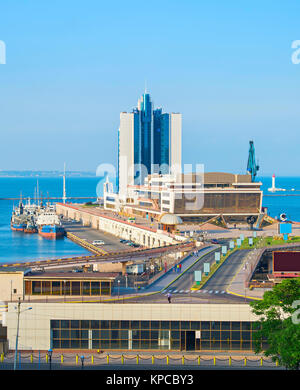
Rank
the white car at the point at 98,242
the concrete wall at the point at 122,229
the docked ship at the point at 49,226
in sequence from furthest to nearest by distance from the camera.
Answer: the docked ship at the point at 49,226 → the white car at the point at 98,242 → the concrete wall at the point at 122,229

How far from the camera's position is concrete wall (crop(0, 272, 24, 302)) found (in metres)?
43.3

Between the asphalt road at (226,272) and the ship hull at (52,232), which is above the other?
the asphalt road at (226,272)

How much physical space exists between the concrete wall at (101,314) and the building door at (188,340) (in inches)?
33.5

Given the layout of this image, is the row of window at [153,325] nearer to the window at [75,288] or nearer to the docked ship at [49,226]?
the window at [75,288]

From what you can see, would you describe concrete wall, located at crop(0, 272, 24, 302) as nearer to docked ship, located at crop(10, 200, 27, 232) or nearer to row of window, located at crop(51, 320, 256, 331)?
row of window, located at crop(51, 320, 256, 331)

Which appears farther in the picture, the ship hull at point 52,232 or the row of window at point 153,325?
the ship hull at point 52,232

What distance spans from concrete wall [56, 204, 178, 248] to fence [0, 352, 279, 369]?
52533mm

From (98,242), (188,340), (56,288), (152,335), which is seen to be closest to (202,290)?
(188,340)

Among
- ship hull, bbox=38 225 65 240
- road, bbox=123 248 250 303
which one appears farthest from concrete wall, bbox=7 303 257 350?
ship hull, bbox=38 225 65 240

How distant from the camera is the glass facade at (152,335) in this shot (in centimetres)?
3922

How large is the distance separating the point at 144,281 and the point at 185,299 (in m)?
7.61

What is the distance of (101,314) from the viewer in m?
39.8

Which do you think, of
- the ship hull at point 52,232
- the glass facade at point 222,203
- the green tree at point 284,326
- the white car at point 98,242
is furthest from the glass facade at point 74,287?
the ship hull at point 52,232
